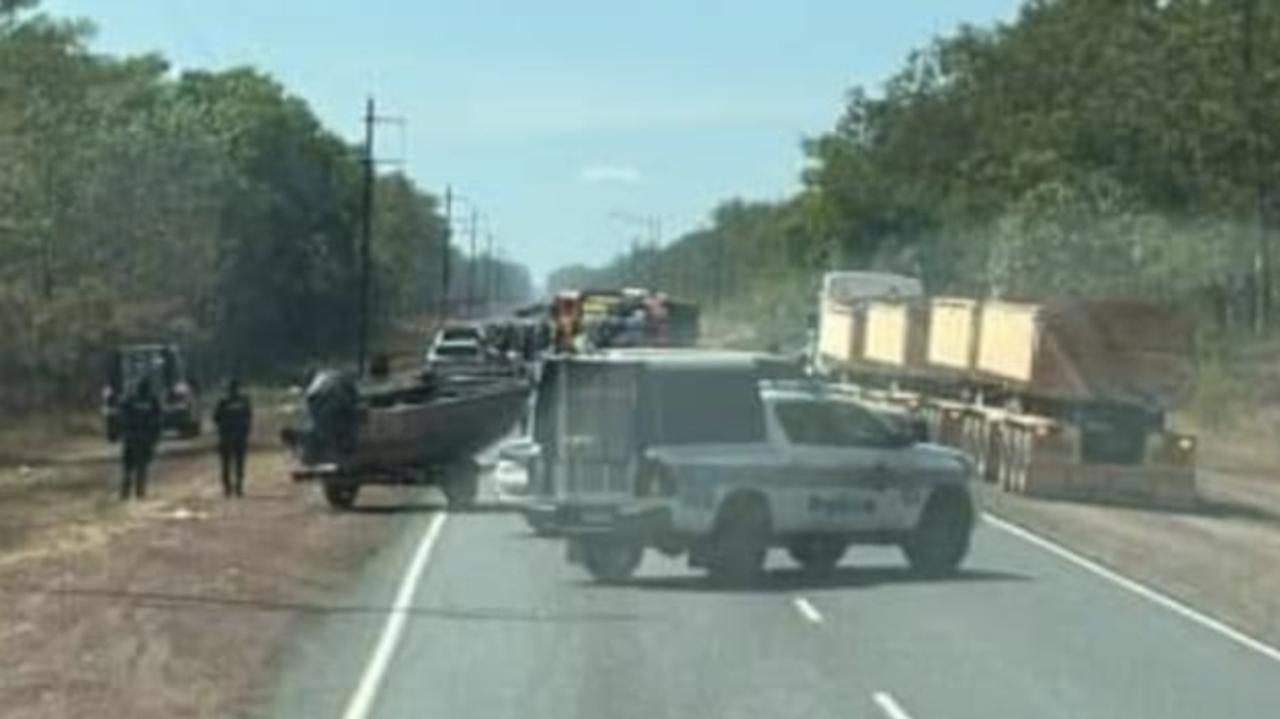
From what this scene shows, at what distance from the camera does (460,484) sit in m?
43.2

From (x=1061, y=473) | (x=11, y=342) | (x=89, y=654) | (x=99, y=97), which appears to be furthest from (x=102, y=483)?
(x=99, y=97)

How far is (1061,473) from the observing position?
48.1 m

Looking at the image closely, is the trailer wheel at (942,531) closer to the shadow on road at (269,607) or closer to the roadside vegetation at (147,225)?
the shadow on road at (269,607)

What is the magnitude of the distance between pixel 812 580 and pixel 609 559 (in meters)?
1.98

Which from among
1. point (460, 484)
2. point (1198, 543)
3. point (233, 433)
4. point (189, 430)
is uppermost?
point (233, 433)

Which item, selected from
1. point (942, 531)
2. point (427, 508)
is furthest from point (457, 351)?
point (942, 531)

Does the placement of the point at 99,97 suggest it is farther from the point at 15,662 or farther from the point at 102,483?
the point at 15,662

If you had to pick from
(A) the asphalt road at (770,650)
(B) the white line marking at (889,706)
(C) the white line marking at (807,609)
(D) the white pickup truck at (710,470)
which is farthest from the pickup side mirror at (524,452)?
(B) the white line marking at (889,706)

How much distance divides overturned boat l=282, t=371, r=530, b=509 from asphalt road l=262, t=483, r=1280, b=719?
9.64 metres

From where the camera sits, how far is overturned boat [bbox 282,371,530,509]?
4269cm

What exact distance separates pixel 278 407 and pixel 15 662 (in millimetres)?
65549

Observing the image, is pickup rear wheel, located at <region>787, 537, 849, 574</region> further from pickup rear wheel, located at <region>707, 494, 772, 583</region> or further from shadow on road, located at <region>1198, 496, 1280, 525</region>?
shadow on road, located at <region>1198, 496, 1280, 525</region>

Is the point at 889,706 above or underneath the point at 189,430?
above

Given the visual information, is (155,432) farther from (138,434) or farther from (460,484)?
(460,484)
